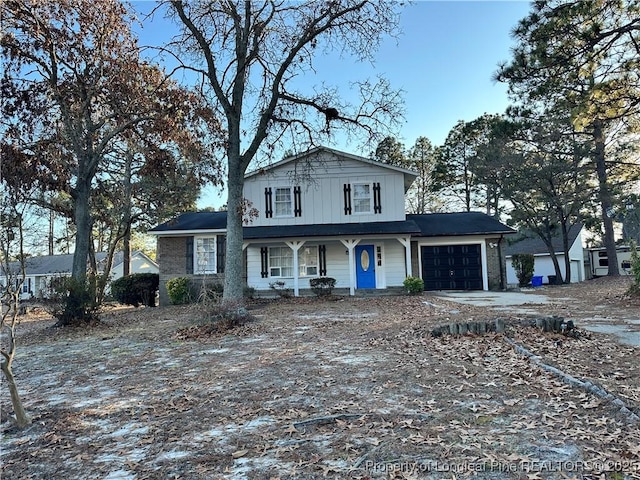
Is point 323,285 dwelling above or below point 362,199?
below

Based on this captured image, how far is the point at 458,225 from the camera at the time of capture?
62.2ft

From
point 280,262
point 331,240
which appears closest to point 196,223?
point 280,262

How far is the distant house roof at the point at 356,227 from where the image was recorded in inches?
651

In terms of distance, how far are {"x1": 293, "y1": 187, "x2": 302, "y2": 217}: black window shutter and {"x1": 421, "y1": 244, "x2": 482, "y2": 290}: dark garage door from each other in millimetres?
5650

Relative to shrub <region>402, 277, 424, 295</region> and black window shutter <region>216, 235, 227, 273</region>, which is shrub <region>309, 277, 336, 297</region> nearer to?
shrub <region>402, 277, 424, 295</region>

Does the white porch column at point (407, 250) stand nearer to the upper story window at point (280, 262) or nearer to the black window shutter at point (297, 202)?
the black window shutter at point (297, 202)

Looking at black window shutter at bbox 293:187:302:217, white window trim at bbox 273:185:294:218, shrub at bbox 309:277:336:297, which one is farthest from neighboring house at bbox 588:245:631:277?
white window trim at bbox 273:185:294:218

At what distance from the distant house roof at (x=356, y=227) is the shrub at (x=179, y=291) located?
2.13 m

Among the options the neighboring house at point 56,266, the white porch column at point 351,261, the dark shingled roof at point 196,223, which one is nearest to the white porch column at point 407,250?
the white porch column at point 351,261

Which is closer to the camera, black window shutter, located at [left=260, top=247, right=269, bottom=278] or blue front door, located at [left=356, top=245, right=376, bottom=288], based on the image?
blue front door, located at [left=356, top=245, right=376, bottom=288]

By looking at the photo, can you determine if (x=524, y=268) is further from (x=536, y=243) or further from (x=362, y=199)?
(x=536, y=243)

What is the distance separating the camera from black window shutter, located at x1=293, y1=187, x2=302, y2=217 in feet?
59.3

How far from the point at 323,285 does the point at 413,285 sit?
11.4ft

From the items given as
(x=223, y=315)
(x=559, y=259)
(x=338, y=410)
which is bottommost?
(x=338, y=410)
